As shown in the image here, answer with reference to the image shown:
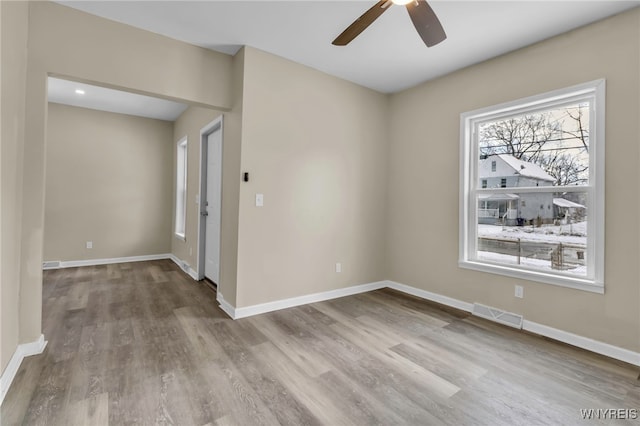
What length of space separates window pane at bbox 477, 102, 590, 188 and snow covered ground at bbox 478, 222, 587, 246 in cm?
41

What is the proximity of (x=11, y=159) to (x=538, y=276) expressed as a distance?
426 cm

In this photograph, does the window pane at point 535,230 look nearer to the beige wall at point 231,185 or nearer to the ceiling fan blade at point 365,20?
the ceiling fan blade at point 365,20

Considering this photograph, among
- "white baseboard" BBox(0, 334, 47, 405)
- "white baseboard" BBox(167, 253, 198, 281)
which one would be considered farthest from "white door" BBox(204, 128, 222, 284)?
"white baseboard" BBox(0, 334, 47, 405)

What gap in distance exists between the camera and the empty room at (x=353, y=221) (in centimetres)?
185

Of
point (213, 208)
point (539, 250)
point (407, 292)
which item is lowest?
point (407, 292)

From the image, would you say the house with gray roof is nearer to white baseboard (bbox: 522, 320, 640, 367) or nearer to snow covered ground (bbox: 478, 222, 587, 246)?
snow covered ground (bbox: 478, 222, 587, 246)

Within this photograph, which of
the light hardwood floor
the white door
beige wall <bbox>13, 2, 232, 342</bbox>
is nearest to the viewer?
the light hardwood floor

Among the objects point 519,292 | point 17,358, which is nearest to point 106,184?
point 17,358

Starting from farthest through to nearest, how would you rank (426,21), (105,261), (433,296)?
(105,261) → (433,296) → (426,21)

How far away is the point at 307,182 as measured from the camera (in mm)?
3465

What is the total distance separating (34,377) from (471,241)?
13.0 ft

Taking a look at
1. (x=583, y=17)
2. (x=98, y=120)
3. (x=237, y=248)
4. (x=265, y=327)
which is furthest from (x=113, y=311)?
(x=583, y=17)

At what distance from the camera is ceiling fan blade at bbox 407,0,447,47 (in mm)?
1718

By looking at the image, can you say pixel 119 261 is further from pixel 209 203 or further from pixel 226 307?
pixel 226 307
